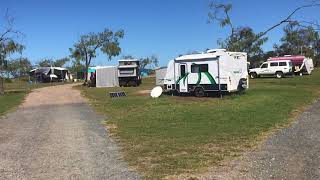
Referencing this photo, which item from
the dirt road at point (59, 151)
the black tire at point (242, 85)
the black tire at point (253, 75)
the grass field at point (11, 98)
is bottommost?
the dirt road at point (59, 151)

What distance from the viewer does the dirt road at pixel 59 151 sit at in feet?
31.8

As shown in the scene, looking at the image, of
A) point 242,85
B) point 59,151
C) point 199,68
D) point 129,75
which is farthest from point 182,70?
point 129,75

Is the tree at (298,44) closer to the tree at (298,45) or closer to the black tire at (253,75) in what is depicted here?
the tree at (298,45)

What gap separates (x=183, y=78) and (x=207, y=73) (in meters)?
1.82

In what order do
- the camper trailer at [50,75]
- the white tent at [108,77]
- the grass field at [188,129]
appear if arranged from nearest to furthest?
1. the grass field at [188,129]
2. the white tent at [108,77]
3. the camper trailer at [50,75]

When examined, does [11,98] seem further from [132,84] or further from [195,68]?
[132,84]

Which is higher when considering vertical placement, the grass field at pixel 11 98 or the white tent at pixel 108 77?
the white tent at pixel 108 77

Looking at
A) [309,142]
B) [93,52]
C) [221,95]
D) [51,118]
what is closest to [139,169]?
[309,142]

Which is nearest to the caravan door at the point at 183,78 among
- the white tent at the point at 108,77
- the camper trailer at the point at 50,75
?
the white tent at the point at 108,77

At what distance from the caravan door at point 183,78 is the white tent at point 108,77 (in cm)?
2207

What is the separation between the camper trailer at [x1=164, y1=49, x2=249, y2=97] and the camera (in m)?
29.9

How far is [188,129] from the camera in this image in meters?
16.0

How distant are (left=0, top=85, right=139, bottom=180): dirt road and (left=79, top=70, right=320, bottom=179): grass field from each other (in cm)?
48

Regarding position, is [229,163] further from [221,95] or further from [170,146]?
[221,95]
